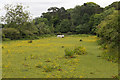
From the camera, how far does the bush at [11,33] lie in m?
24.2

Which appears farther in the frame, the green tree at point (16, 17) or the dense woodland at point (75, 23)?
the green tree at point (16, 17)

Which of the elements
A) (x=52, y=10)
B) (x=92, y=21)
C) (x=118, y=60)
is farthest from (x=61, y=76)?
(x=52, y=10)

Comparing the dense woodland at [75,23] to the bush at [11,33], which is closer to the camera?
the dense woodland at [75,23]

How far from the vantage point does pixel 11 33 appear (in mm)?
24688

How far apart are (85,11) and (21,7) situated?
17.8 metres

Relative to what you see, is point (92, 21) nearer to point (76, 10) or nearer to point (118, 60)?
point (76, 10)

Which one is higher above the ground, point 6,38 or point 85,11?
point 85,11

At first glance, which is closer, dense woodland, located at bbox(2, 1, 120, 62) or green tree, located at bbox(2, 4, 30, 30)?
dense woodland, located at bbox(2, 1, 120, 62)

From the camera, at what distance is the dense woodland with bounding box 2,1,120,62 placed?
9.51 m

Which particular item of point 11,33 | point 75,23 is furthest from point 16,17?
point 75,23

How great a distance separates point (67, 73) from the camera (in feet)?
21.0

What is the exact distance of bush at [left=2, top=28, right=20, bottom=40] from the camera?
79.3 feet

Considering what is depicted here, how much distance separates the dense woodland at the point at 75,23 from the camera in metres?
9.51

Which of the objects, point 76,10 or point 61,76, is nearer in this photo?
point 61,76
